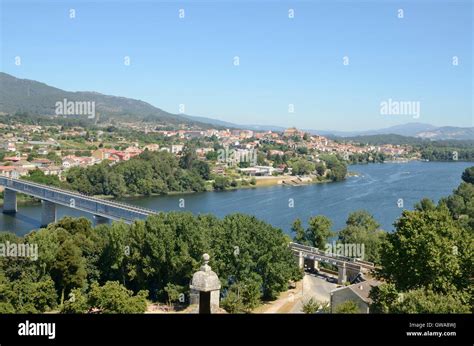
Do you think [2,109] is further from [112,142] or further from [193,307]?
[193,307]

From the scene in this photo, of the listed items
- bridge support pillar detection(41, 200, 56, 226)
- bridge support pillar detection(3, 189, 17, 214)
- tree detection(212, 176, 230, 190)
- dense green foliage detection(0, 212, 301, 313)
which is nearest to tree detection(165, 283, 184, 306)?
dense green foliage detection(0, 212, 301, 313)

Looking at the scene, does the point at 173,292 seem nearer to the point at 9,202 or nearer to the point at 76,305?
the point at 76,305

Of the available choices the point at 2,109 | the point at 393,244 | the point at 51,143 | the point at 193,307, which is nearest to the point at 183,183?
the point at 51,143

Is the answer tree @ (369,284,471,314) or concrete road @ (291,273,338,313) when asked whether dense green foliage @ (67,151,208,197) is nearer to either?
concrete road @ (291,273,338,313)

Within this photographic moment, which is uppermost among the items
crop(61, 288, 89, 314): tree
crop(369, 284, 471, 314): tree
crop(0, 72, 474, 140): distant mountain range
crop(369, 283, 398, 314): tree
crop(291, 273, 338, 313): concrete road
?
crop(0, 72, 474, 140): distant mountain range

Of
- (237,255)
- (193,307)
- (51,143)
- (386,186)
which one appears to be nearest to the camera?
(193,307)

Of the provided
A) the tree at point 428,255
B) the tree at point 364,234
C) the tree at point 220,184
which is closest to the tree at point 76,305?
the tree at point 428,255
